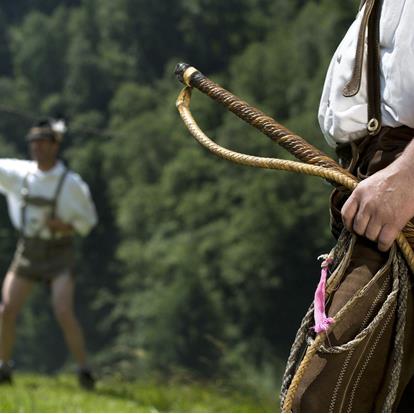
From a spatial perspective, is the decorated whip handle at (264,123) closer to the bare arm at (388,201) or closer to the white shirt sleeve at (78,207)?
the bare arm at (388,201)

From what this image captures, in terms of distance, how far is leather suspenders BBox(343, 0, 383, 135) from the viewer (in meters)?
2.16

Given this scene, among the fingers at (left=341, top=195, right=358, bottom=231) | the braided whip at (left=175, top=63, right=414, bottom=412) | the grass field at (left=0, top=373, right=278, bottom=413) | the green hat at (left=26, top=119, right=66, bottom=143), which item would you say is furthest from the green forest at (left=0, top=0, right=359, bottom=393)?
the fingers at (left=341, top=195, right=358, bottom=231)

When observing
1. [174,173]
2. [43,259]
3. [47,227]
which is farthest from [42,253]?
[174,173]

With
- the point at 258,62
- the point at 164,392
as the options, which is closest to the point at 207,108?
the point at 258,62

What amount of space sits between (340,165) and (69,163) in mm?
65261

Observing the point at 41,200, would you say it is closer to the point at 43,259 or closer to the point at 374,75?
the point at 43,259

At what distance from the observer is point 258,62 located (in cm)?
6469

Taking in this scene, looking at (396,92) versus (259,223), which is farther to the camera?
(259,223)

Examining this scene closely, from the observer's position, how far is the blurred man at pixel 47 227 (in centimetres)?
743

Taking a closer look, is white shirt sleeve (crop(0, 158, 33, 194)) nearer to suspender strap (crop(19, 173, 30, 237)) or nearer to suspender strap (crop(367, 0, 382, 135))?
suspender strap (crop(19, 173, 30, 237))

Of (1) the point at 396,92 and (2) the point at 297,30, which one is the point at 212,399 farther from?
(2) the point at 297,30

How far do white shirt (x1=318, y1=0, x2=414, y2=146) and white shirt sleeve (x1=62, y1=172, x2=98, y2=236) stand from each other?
5397 millimetres

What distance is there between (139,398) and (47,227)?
5.92 feet

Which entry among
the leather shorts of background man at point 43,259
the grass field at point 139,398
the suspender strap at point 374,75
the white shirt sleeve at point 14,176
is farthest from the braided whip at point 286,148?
the leather shorts of background man at point 43,259
